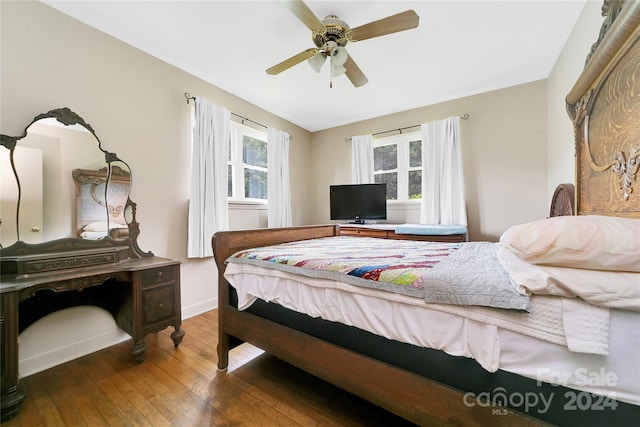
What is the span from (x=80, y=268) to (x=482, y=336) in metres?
2.40

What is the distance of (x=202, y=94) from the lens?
108 inches

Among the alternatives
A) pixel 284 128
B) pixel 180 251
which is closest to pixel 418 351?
pixel 180 251

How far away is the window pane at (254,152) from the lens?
3381 mm

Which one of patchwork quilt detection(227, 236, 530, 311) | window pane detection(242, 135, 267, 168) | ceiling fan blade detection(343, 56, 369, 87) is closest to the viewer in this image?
patchwork quilt detection(227, 236, 530, 311)

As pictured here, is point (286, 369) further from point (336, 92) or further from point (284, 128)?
point (284, 128)

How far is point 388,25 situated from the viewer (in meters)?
1.63

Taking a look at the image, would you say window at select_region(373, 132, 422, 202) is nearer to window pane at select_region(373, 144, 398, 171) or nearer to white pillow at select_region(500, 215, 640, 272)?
window pane at select_region(373, 144, 398, 171)

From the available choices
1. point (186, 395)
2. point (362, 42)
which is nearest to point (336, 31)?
point (362, 42)

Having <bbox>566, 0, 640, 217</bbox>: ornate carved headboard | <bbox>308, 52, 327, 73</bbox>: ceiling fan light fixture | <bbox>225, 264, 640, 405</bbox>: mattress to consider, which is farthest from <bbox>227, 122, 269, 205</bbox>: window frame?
<bbox>566, 0, 640, 217</bbox>: ornate carved headboard

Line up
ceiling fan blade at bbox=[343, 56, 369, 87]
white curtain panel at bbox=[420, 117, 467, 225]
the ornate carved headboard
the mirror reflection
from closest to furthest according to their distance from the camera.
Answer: the ornate carved headboard, the mirror reflection, ceiling fan blade at bbox=[343, 56, 369, 87], white curtain panel at bbox=[420, 117, 467, 225]

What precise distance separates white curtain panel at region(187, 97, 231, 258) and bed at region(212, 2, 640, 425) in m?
1.19

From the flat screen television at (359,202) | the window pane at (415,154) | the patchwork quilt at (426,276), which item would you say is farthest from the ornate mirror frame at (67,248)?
the window pane at (415,154)

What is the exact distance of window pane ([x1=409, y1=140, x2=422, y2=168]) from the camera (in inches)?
143

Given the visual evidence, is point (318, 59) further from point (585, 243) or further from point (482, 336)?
point (482, 336)
